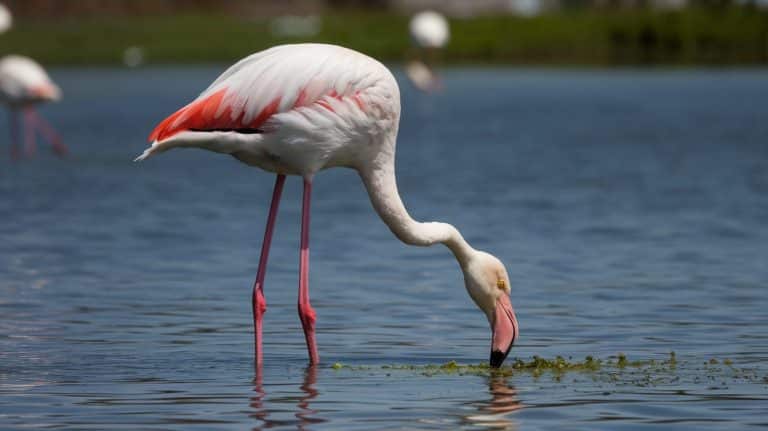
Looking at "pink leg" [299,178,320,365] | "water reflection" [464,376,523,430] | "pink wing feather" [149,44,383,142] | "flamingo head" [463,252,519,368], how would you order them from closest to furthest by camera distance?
"water reflection" [464,376,523,430]
"pink wing feather" [149,44,383,142]
"flamingo head" [463,252,519,368]
"pink leg" [299,178,320,365]

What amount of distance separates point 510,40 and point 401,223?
151 feet

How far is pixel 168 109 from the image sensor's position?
32.5 metres

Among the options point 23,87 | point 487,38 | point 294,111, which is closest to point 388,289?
point 294,111

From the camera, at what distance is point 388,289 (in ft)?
36.1

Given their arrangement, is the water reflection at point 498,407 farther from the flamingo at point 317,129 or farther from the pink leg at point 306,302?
the pink leg at point 306,302

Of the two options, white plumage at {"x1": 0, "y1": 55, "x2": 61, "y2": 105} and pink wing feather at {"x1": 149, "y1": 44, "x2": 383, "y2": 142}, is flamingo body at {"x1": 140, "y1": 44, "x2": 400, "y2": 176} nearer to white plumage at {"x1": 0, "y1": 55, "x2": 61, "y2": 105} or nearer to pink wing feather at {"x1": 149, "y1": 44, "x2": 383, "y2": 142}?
pink wing feather at {"x1": 149, "y1": 44, "x2": 383, "y2": 142}

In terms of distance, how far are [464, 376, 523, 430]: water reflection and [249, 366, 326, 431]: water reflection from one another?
2.20ft

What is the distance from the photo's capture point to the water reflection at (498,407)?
6.93 meters

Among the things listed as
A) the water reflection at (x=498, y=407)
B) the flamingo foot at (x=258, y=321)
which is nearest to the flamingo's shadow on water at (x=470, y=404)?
the water reflection at (x=498, y=407)

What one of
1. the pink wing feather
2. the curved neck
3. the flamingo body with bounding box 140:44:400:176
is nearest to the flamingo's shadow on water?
the curved neck

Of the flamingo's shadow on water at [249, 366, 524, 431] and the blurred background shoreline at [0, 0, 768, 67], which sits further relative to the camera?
the blurred background shoreline at [0, 0, 768, 67]

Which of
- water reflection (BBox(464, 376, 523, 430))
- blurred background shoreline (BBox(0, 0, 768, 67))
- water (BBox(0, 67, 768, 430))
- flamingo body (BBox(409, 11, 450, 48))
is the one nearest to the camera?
water reflection (BBox(464, 376, 523, 430))

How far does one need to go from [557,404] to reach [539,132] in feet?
63.8

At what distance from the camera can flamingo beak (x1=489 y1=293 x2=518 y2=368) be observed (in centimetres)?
816
